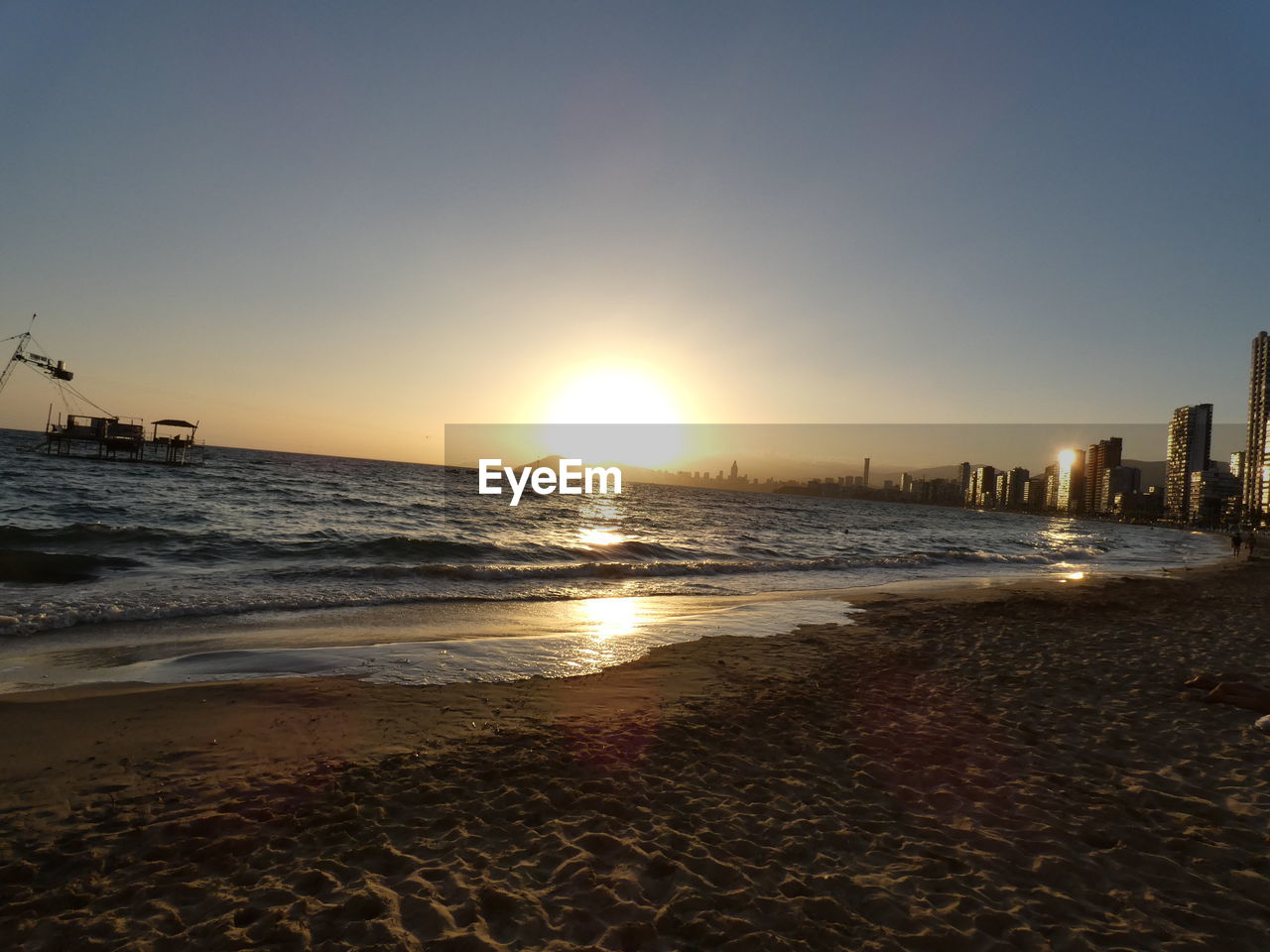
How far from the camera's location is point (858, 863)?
4.88 meters

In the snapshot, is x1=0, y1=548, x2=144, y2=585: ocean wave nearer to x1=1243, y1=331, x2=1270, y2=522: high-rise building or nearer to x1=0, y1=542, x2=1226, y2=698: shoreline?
x1=0, y1=542, x2=1226, y2=698: shoreline

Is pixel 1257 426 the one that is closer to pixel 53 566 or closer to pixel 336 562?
pixel 336 562

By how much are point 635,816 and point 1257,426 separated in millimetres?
237342

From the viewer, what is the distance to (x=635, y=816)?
5.61 meters

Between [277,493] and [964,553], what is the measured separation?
1924 inches

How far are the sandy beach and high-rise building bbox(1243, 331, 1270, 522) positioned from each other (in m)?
207

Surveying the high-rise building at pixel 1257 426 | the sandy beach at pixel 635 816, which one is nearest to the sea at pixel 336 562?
the sandy beach at pixel 635 816

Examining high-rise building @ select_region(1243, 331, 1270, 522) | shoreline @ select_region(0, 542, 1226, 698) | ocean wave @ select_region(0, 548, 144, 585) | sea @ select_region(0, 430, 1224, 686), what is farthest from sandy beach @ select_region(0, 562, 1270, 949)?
high-rise building @ select_region(1243, 331, 1270, 522)

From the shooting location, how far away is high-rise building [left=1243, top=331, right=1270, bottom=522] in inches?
6294

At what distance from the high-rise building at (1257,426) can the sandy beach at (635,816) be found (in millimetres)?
207366

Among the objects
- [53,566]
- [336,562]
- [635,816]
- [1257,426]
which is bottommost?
[336,562]

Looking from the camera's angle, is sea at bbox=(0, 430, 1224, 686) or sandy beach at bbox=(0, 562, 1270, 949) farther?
sea at bbox=(0, 430, 1224, 686)

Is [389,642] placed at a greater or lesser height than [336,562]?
greater

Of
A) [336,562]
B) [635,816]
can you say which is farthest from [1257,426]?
[635,816]
